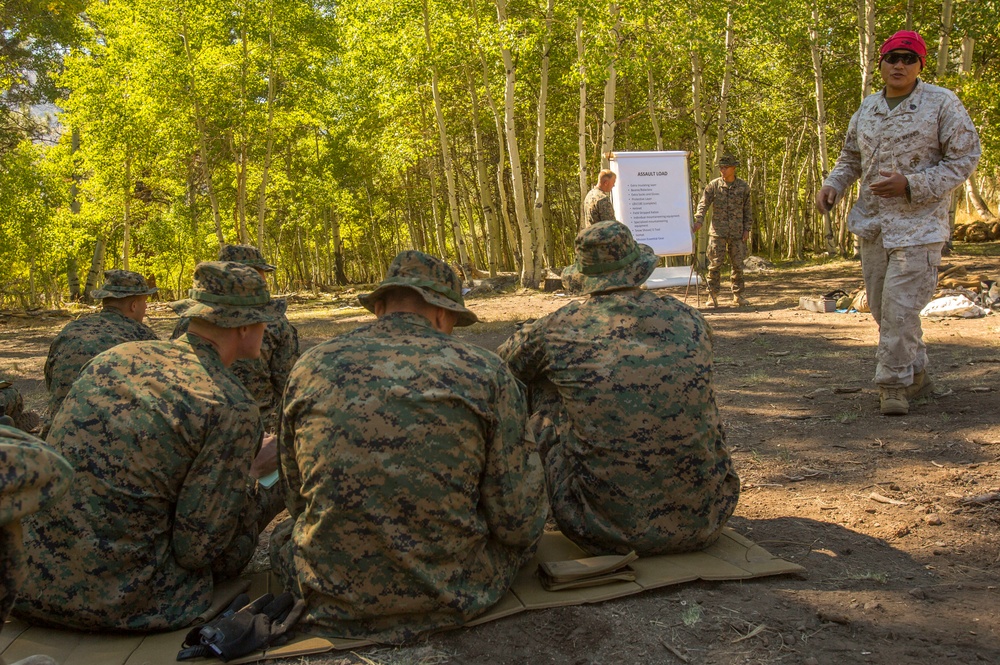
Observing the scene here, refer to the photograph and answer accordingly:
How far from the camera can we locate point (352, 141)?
33406 millimetres

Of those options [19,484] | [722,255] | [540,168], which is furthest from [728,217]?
[19,484]

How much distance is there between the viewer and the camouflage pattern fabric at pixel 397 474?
3.02 meters

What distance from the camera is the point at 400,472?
3.02 meters

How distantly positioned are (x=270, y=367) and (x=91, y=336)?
1.13 meters

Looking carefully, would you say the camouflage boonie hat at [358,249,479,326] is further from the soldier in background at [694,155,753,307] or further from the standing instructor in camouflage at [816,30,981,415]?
the soldier in background at [694,155,753,307]

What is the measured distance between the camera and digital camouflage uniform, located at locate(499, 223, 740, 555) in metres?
3.65

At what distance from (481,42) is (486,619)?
16.8 metres

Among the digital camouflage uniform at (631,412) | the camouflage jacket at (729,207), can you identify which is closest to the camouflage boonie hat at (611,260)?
the digital camouflage uniform at (631,412)

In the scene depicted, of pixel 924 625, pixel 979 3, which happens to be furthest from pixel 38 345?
pixel 979 3

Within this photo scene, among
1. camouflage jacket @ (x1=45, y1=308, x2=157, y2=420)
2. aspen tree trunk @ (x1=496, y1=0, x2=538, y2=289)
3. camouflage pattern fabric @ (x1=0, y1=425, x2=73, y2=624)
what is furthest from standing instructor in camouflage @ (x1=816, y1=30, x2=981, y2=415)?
aspen tree trunk @ (x1=496, y1=0, x2=538, y2=289)

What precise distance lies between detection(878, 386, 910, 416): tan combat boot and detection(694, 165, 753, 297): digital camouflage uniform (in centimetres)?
700

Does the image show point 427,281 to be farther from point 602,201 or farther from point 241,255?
point 602,201

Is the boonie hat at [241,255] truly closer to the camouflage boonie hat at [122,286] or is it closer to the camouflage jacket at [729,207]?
the camouflage boonie hat at [122,286]

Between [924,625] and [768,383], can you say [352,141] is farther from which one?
[924,625]
